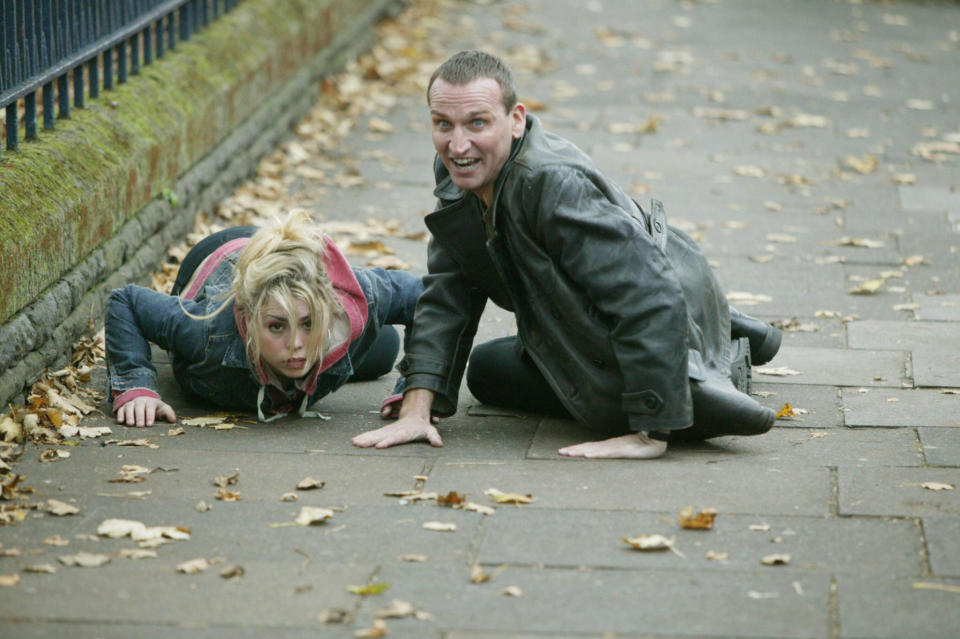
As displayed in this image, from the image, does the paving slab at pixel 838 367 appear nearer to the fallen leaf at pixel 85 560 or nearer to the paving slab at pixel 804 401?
the paving slab at pixel 804 401

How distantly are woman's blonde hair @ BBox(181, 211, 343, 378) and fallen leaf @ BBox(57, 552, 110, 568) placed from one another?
124cm

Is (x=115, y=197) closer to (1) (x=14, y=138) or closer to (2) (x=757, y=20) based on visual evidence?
(1) (x=14, y=138)

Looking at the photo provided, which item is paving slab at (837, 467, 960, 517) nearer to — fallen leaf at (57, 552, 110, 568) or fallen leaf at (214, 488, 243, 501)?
fallen leaf at (214, 488, 243, 501)

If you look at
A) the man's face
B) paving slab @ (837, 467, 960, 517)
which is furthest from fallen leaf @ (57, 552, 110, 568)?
paving slab @ (837, 467, 960, 517)

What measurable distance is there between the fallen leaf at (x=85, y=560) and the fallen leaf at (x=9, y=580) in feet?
0.48

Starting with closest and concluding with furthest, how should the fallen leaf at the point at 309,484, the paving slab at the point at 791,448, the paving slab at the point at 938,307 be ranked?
1. the fallen leaf at the point at 309,484
2. the paving slab at the point at 791,448
3. the paving slab at the point at 938,307

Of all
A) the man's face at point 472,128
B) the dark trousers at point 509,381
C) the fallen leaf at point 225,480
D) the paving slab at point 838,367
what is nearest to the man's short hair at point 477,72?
the man's face at point 472,128

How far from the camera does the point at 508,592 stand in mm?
3566

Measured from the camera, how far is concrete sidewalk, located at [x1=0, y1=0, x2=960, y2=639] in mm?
3455

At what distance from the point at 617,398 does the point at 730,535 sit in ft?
2.91

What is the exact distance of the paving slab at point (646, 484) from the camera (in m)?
4.21

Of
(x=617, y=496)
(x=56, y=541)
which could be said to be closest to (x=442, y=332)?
(x=617, y=496)

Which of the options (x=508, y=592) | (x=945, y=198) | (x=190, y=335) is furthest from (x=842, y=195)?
(x=508, y=592)

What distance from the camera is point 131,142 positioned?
658 cm
